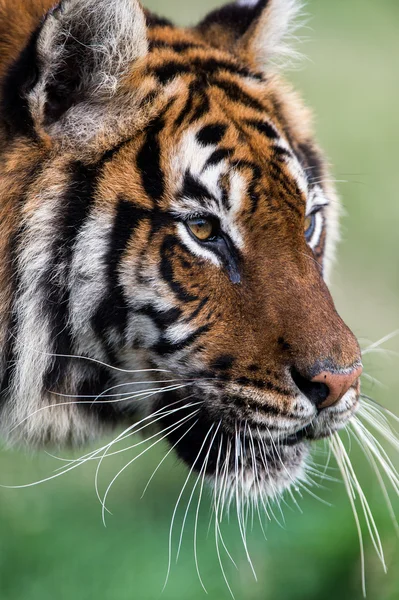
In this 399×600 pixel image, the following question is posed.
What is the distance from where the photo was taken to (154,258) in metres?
2.51

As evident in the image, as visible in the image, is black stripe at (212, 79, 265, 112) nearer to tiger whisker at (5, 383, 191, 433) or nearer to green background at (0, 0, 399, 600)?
green background at (0, 0, 399, 600)

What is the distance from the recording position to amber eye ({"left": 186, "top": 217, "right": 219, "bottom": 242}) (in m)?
2.53

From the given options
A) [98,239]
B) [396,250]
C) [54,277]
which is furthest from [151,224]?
[396,250]

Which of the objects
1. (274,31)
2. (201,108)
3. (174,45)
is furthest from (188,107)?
(274,31)

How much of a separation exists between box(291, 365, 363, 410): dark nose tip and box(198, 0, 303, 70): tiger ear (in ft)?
4.10

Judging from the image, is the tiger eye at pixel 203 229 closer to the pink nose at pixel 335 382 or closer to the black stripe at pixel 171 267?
the black stripe at pixel 171 267

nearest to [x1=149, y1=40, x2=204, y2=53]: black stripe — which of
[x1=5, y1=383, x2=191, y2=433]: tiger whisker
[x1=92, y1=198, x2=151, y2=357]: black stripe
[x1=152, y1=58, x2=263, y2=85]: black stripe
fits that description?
[x1=152, y1=58, x2=263, y2=85]: black stripe

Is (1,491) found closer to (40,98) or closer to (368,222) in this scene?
(40,98)

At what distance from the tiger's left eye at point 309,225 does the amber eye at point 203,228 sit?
0.43 meters

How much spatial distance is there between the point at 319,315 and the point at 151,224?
0.53 metres

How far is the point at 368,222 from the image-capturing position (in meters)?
7.34

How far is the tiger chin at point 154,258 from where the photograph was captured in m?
2.45

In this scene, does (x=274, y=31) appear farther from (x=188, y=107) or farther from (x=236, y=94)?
(x=188, y=107)

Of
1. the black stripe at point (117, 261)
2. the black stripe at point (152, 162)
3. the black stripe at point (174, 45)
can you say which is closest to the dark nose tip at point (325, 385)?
the black stripe at point (117, 261)
